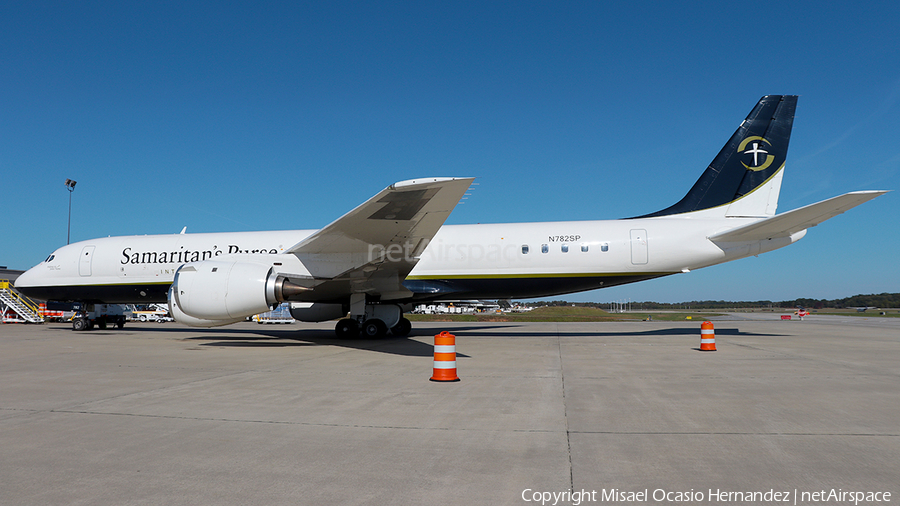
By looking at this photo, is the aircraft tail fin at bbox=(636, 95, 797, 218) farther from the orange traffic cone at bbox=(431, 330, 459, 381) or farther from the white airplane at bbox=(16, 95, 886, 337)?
the orange traffic cone at bbox=(431, 330, 459, 381)

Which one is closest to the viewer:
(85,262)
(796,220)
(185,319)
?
(185,319)

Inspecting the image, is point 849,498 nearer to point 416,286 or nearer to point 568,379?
point 568,379

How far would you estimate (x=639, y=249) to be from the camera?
14.5 metres

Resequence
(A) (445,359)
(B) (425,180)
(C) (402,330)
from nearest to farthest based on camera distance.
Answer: (A) (445,359)
(B) (425,180)
(C) (402,330)

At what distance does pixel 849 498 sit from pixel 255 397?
218 inches

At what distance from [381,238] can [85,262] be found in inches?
475

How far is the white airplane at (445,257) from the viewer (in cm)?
1183

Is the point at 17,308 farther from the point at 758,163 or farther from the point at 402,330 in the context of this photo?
the point at 758,163

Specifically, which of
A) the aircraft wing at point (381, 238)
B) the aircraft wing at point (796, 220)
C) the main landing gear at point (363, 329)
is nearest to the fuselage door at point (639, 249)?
the aircraft wing at point (796, 220)

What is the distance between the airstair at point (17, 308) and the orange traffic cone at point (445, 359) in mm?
28928

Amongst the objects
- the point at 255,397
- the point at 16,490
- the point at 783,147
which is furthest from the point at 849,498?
the point at 783,147

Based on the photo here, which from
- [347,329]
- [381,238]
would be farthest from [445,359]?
[347,329]

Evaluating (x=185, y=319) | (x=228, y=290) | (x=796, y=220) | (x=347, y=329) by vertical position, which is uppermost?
(x=796, y=220)

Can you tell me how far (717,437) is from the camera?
4.20m
